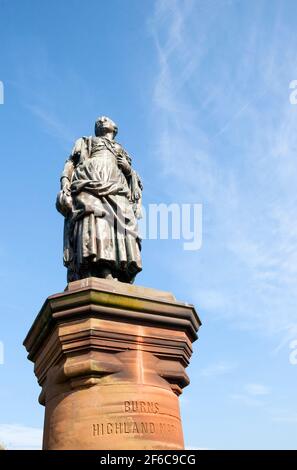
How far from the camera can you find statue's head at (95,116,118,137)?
784 cm

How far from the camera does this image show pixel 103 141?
7543 millimetres

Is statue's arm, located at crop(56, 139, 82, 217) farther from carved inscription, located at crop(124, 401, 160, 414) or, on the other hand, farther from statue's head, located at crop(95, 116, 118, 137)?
carved inscription, located at crop(124, 401, 160, 414)

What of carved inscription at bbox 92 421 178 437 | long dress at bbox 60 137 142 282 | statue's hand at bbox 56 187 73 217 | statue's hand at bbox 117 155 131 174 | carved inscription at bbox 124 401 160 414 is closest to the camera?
carved inscription at bbox 92 421 178 437

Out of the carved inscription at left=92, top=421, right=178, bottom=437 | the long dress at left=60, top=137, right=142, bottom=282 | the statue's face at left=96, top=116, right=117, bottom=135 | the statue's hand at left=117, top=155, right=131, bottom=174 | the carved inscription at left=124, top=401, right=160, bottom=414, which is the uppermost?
the statue's face at left=96, top=116, right=117, bottom=135

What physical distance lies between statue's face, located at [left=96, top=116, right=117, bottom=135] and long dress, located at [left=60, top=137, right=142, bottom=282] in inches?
34.3

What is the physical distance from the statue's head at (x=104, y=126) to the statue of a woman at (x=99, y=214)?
0.45 metres

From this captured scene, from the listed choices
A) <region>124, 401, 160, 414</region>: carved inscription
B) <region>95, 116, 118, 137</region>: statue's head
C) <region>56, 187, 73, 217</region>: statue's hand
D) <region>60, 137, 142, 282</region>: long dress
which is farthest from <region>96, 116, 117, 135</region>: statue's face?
<region>124, 401, 160, 414</region>: carved inscription

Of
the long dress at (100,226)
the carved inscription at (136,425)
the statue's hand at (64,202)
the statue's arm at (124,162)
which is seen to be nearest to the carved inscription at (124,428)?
the carved inscription at (136,425)

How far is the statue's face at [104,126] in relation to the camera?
25.7 ft

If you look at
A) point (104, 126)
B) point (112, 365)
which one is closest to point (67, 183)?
point (104, 126)

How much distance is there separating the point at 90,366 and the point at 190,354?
4.53ft

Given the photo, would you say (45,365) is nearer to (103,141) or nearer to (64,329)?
(64,329)

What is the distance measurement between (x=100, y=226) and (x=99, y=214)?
6.5 inches
